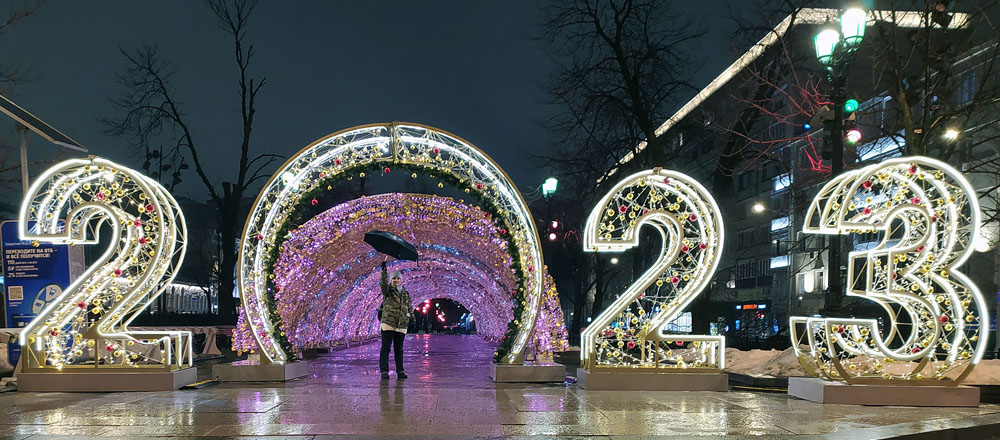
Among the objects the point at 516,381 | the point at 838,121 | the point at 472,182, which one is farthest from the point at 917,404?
the point at 472,182

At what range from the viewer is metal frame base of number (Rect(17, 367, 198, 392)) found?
941cm

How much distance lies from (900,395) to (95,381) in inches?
402

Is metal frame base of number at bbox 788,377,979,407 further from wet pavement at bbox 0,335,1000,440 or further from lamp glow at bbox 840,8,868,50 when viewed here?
lamp glow at bbox 840,8,868,50

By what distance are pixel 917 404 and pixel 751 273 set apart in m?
35.3

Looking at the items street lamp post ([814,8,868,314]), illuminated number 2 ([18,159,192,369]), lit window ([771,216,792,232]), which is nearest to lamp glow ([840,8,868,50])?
street lamp post ([814,8,868,314])

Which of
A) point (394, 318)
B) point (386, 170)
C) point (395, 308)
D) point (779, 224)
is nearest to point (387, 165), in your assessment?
point (386, 170)

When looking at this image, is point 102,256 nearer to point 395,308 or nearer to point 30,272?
point 30,272

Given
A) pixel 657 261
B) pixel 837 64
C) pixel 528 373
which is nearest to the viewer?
pixel 657 261

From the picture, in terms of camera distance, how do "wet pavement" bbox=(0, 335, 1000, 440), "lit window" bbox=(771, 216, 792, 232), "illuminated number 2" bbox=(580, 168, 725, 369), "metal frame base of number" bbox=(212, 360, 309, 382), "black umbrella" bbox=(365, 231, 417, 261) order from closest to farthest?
"wet pavement" bbox=(0, 335, 1000, 440)
"illuminated number 2" bbox=(580, 168, 725, 369)
"metal frame base of number" bbox=(212, 360, 309, 382)
"black umbrella" bbox=(365, 231, 417, 261)
"lit window" bbox=(771, 216, 792, 232)

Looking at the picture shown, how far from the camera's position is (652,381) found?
973cm

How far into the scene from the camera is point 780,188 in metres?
38.2

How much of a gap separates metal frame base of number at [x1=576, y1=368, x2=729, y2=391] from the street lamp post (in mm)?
1815

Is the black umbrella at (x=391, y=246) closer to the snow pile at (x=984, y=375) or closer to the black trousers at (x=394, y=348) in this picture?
the black trousers at (x=394, y=348)

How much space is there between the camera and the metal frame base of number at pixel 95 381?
9414mm
